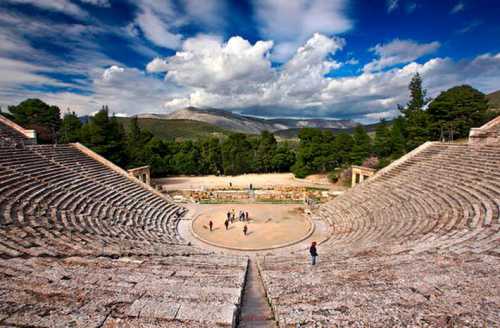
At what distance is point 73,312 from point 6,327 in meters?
0.78

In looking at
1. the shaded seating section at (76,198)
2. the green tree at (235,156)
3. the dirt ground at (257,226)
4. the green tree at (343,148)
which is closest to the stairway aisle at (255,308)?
the dirt ground at (257,226)

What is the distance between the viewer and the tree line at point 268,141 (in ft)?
98.3

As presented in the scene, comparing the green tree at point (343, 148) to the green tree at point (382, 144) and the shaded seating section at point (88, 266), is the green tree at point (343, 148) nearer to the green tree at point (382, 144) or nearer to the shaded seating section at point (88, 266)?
the green tree at point (382, 144)

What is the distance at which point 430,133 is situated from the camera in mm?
30766

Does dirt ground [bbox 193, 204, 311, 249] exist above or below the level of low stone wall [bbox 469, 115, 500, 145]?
below

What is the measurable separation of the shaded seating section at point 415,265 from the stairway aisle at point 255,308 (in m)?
Answer: 0.36

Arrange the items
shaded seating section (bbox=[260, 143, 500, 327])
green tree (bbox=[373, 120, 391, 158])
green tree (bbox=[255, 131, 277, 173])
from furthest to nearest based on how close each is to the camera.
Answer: green tree (bbox=[255, 131, 277, 173]) < green tree (bbox=[373, 120, 391, 158]) < shaded seating section (bbox=[260, 143, 500, 327])

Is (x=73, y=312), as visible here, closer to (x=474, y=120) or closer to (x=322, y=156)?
(x=322, y=156)

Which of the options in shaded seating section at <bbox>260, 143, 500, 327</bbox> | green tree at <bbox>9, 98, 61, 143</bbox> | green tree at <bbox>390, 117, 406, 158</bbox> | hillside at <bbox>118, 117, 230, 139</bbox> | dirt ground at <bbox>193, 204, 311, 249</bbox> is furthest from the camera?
hillside at <bbox>118, 117, 230, 139</bbox>

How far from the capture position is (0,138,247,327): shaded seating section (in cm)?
380

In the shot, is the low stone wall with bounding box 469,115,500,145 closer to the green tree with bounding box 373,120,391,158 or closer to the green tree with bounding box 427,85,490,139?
the green tree with bounding box 427,85,490,139

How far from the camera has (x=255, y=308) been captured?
5535mm

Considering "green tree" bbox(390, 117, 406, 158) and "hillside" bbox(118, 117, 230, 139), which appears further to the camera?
"hillside" bbox(118, 117, 230, 139)

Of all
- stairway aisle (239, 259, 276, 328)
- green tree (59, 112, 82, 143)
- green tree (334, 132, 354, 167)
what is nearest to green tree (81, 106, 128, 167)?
green tree (59, 112, 82, 143)
